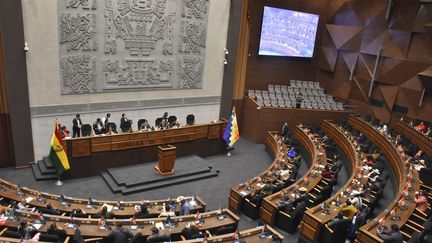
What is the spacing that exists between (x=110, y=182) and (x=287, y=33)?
1007 centimetres

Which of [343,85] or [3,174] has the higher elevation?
[343,85]

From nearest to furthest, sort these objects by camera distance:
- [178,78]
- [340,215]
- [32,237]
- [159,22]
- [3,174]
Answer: [32,237] < [340,215] < [3,174] < [159,22] < [178,78]

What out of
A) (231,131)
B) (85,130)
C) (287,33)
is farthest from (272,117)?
(85,130)

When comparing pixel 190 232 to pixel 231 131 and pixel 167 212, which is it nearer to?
pixel 167 212

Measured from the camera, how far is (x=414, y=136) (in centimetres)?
1102

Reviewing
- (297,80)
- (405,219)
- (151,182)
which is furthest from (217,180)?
(297,80)

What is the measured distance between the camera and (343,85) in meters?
15.4

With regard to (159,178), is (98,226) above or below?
above

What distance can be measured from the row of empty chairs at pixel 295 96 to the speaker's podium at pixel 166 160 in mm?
5210

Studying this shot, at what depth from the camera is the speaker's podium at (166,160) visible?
9.65m

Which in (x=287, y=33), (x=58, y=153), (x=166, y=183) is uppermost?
(x=287, y=33)

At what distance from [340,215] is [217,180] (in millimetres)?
4318

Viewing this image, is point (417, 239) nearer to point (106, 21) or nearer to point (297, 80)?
point (106, 21)

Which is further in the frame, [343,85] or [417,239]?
[343,85]
